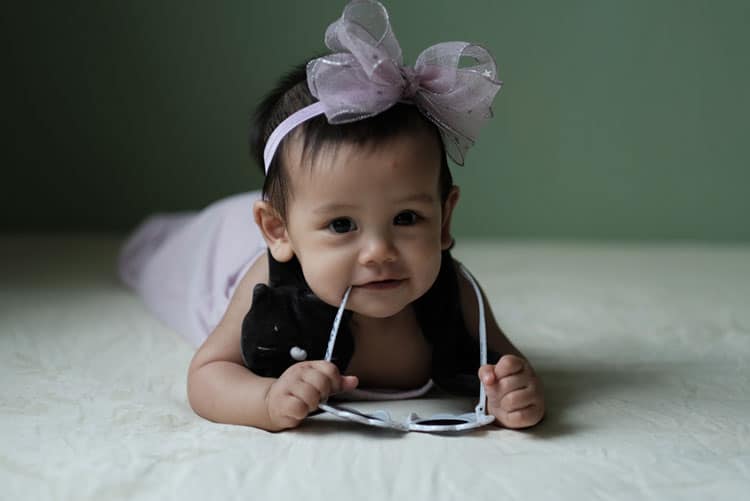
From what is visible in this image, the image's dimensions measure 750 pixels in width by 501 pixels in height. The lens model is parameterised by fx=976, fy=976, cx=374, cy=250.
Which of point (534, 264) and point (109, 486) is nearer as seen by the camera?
point (109, 486)

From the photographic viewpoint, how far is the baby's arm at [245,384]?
3.49 ft

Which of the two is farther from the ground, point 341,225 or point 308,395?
point 341,225

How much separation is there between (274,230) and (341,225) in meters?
0.13

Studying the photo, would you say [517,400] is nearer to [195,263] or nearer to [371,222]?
[371,222]

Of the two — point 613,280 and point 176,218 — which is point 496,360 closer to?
point 613,280

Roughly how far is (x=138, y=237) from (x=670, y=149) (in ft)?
4.15

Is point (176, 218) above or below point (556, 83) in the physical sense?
below

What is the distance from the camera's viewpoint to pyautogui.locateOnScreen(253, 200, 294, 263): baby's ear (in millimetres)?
1171

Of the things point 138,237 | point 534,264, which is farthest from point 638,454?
point 138,237

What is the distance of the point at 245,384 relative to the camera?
1.13 meters

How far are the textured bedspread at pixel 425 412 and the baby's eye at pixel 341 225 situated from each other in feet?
0.73

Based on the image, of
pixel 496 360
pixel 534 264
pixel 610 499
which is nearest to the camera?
pixel 610 499

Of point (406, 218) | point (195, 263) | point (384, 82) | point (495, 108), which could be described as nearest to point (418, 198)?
point (406, 218)

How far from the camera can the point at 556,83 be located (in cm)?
232
